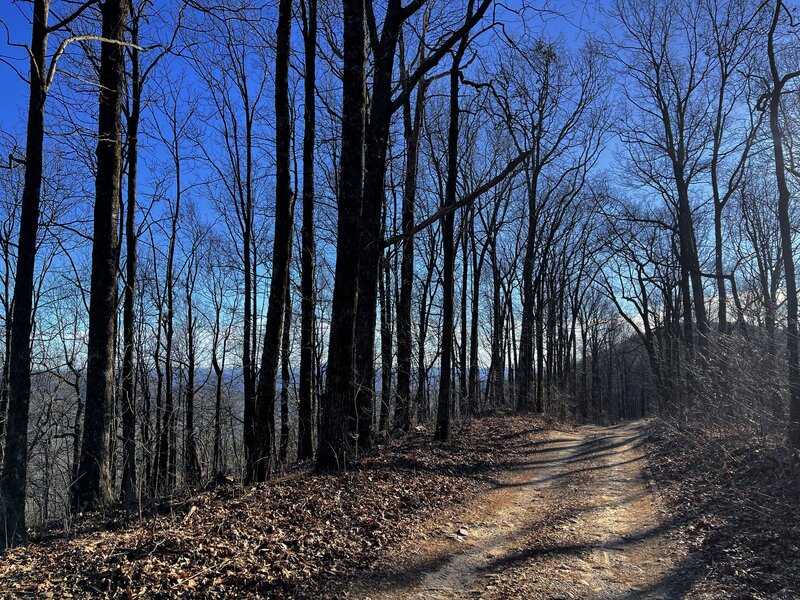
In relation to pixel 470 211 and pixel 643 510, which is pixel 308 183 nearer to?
pixel 643 510

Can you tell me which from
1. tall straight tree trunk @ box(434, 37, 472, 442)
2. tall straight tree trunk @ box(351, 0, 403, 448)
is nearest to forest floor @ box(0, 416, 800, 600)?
tall straight tree trunk @ box(351, 0, 403, 448)

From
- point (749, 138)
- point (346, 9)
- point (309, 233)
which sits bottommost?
point (309, 233)

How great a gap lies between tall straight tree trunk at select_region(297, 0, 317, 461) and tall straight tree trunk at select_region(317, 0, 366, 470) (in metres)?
3.17

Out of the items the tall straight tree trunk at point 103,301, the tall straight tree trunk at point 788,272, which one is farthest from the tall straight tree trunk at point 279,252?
the tall straight tree trunk at point 788,272

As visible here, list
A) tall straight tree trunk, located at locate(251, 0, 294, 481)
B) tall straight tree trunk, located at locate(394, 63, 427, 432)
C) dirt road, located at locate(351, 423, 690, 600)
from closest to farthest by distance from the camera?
dirt road, located at locate(351, 423, 690, 600) → tall straight tree trunk, located at locate(251, 0, 294, 481) → tall straight tree trunk, located at locate(394, 63, 427, 432)

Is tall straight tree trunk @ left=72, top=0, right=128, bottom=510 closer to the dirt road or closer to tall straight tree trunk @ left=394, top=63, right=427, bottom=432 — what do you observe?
the dirt road

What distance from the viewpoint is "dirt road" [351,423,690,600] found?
4240 mm

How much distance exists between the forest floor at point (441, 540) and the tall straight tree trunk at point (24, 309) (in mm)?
658

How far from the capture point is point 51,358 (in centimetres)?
1638

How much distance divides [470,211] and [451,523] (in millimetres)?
17971

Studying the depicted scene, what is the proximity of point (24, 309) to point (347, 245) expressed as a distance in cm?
423

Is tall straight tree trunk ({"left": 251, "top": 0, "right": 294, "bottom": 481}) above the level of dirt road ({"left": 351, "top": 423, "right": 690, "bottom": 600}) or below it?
above

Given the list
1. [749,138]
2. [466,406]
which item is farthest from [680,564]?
[749,138]

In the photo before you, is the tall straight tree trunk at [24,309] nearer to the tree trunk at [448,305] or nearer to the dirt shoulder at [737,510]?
the dirt shoulder at [737,510]
